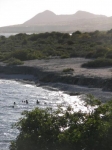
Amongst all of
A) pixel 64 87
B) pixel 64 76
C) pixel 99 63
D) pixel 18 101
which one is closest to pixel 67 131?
pixel 18 101

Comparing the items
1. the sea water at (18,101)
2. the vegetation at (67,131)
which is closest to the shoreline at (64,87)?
the sea water at (18,101)

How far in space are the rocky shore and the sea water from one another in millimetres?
1747

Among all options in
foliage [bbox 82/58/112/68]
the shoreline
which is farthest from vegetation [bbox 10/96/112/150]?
foliage [bbox 82/58/112/68]

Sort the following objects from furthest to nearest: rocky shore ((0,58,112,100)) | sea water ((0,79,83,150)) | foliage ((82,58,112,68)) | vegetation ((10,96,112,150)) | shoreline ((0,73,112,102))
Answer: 1. foliage ((82,58,112,68))
2. rocky shore ((0,58,112,100))
3. shoreline ((0,73,112,102))
4. sea water ((0,79,83,150))
5. vegetation ((10,96,112,150))

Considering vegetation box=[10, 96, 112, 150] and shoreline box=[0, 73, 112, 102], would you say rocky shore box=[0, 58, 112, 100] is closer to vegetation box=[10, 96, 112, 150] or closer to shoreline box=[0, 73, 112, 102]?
shoreline box=[0, 73, 112, 102]

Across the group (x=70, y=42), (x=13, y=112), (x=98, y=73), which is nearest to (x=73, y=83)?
(x=98, y=73)

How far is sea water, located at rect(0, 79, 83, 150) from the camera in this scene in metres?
25.7

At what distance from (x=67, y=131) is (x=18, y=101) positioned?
18633 mm

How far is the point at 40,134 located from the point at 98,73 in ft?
91.2

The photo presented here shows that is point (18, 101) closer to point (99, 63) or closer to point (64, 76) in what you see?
point (64, 76)

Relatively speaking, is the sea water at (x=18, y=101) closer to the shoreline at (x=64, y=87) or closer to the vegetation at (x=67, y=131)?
the shoreline at (x=64, y=87)

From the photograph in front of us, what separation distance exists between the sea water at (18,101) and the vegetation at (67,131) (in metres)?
5.10

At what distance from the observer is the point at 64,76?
→ 45406 millimetres

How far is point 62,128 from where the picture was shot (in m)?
18.1
